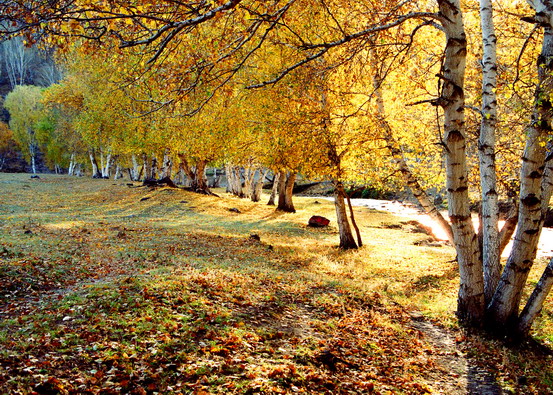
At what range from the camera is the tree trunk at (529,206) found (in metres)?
6.80

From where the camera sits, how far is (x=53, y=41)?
17.0ft

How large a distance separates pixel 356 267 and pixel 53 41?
1273 centimetres

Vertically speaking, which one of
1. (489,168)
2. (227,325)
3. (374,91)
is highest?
(374,91)

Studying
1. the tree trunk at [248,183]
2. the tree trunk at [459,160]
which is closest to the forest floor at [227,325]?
the tree trunk at [459,160]

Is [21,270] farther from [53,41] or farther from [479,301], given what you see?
[479,301]

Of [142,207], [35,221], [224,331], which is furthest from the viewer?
[142,207]

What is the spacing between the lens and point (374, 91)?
880 cm

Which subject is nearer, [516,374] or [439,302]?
[516,374]

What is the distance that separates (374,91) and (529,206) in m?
4.06

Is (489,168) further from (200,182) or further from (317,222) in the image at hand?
(200,182)

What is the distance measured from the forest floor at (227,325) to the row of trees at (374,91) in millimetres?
1801

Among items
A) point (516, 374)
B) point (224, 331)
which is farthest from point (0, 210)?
point (516, 374)

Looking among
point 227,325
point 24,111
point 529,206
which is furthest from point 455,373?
point 24,111

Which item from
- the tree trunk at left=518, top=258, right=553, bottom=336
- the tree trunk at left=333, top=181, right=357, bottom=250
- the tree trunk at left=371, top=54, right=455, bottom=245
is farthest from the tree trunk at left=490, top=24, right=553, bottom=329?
the tree trunk at left=333, top=181, right=357, bottom=250
